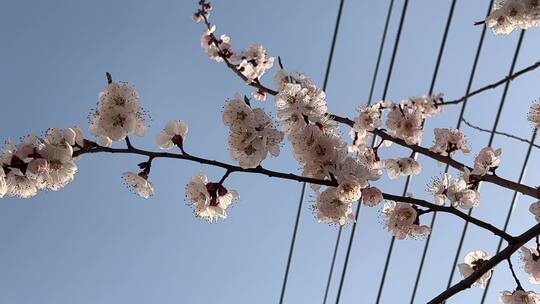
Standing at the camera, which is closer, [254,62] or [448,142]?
[448,142]

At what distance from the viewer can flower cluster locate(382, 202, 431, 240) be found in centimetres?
247

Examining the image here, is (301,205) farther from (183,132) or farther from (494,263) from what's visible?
(494,263)

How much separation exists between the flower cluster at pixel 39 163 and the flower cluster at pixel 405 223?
4.43 feet

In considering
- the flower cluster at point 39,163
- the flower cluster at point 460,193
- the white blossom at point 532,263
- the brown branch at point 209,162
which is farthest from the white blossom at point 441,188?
the flower cluster at point 39,163

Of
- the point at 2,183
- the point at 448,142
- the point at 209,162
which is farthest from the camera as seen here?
the point at 448,142

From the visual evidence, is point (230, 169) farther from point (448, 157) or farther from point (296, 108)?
point (448, 157)

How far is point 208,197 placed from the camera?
2.16m

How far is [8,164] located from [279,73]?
1.67m

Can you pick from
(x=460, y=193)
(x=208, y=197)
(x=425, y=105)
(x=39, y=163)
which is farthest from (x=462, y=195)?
(x=39, y=163)

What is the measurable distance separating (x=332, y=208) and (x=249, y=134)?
0.42m

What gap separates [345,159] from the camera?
6.73ft

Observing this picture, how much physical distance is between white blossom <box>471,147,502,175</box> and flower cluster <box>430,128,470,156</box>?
0.92 ft

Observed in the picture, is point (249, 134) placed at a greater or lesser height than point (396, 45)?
lesser

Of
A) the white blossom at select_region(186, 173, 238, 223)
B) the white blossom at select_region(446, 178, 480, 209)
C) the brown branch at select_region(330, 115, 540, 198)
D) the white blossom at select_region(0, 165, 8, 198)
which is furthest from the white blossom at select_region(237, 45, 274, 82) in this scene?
the white blossom at select_region(0, 165, 8, 198)
